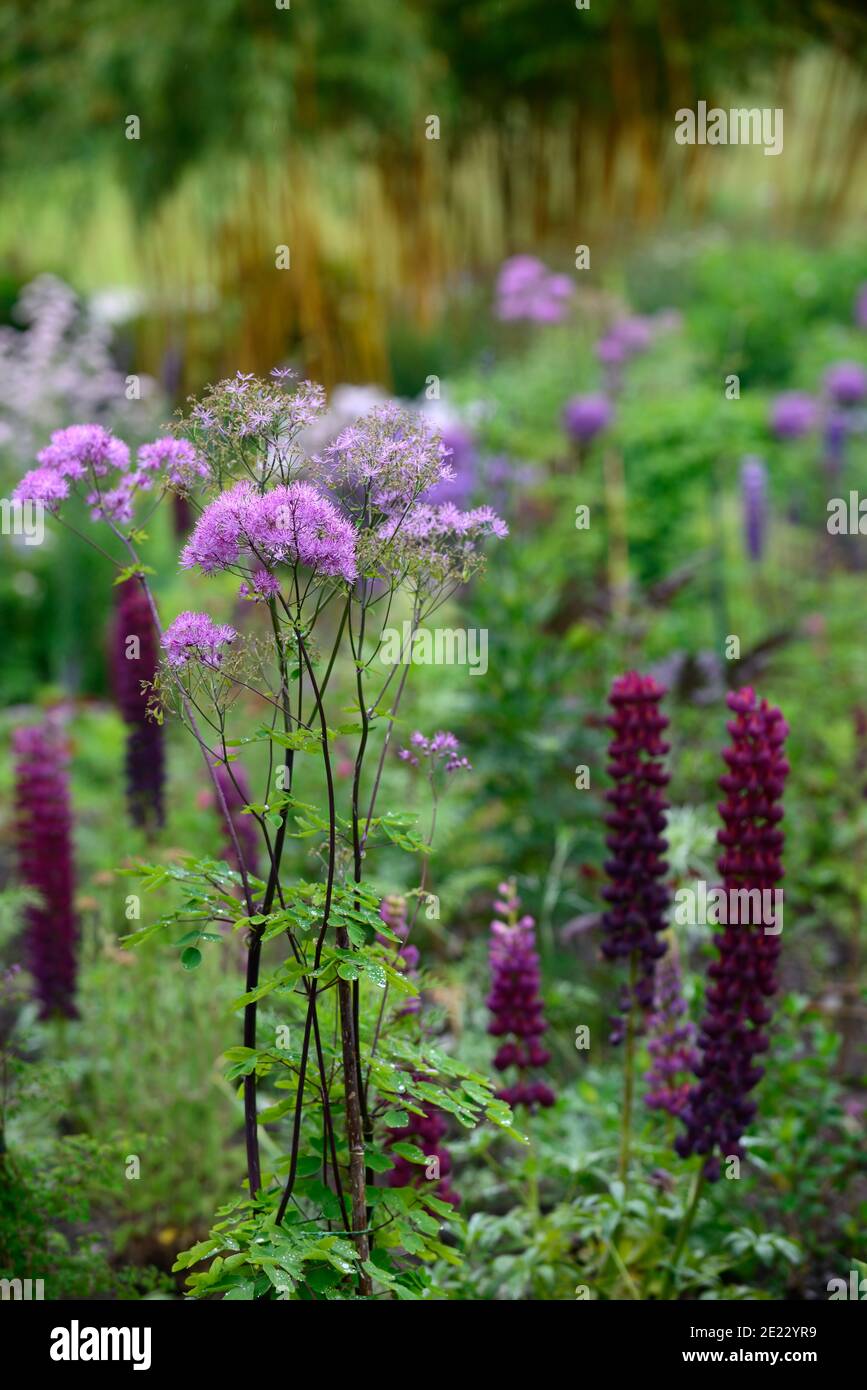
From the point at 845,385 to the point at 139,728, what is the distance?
15.5 ft

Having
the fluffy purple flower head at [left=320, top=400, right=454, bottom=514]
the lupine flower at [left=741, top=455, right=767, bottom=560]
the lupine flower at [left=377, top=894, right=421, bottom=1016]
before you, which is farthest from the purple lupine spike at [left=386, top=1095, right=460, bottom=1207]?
the lupine flower at [left=741, top=455, right=767, bottom=560]

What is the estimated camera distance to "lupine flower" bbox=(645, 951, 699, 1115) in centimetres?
225

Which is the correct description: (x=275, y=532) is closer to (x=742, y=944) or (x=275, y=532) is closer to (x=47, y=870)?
(x=742, y=944)

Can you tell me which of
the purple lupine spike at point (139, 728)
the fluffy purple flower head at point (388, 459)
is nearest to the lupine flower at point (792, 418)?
the purple lupine spike at point (139, 728)

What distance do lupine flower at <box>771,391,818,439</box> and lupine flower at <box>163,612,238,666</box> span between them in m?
5.32

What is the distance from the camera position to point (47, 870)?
2.79m

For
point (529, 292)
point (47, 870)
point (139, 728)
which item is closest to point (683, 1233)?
point (47, 870)

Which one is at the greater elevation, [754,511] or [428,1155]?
[754,511]

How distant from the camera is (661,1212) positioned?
2117mm

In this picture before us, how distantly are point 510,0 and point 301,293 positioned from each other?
3466 mm

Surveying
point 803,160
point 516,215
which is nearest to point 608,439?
point 516,215

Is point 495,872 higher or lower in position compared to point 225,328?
lower

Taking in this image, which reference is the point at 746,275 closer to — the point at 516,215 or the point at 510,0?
the point at 516,215

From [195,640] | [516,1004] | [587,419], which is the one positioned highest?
[587,419]
